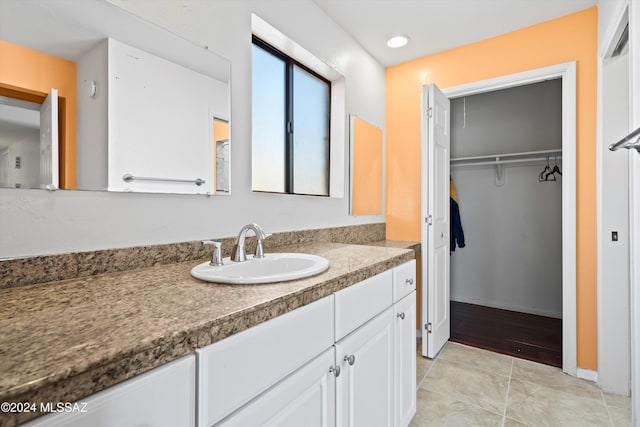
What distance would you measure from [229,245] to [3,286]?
715mm

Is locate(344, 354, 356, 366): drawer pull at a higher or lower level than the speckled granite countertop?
lower

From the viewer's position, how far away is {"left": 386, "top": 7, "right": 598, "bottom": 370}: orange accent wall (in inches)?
77.8

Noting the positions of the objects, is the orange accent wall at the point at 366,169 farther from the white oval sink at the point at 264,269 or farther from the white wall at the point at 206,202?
the white oval sink at the point at 264,269

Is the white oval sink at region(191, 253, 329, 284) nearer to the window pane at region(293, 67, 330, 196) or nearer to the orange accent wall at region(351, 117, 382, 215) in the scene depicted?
the window pane at region(293, 67, 330, 196)

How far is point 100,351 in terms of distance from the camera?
0.46m

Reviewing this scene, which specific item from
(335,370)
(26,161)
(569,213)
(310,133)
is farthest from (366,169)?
(26,161)

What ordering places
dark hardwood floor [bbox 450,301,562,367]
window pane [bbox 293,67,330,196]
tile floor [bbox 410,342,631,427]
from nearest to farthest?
tile floor [bbox 410,342,631,427] < window pane [bbox 293,67,330,196] < dark hardwood floor [bbox 450,301,562,367]

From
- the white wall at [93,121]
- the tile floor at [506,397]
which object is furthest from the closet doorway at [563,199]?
the white wall at [93,121]

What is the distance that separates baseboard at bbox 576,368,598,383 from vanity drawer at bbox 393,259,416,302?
1.43m

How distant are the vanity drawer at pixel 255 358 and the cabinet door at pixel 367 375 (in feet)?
0.60

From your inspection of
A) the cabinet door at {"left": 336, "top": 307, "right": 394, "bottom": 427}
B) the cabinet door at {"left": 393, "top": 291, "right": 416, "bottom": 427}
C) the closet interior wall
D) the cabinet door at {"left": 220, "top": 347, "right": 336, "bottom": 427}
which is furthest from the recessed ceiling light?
the cabinet door at {"left": 220, "top": 347, "right": 336, "bottom": 427}

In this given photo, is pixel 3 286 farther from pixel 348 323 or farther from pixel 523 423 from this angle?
pixel 523 423

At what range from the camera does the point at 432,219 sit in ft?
7.39

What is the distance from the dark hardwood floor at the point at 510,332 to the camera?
233 cm
